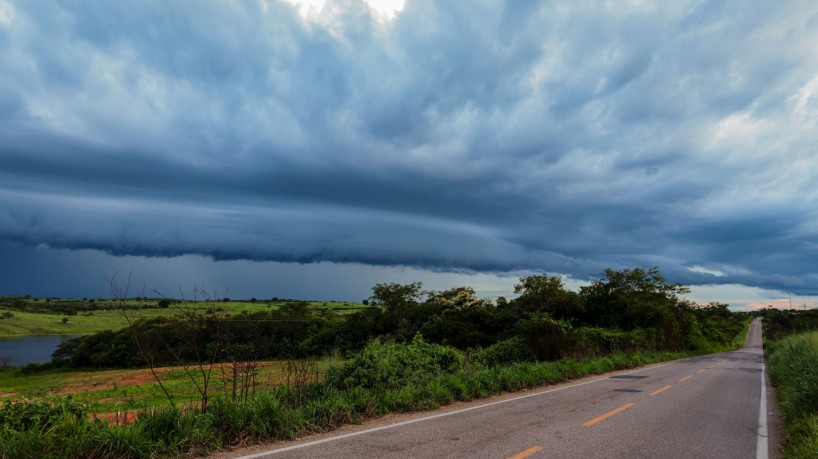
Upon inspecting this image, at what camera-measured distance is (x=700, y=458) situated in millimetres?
6723

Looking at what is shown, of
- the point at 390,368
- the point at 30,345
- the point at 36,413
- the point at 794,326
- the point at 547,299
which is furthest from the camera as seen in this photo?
the point at 30,345

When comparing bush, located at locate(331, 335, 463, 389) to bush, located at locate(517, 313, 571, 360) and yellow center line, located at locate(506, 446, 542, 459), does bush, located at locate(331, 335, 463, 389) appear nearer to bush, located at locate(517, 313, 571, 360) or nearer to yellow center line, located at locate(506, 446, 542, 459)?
yellow center line, located at locate(506, 446, 542, 459)

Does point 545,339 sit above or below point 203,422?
above

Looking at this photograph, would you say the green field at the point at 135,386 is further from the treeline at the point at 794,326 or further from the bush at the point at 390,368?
the treeline at the point at 794,326

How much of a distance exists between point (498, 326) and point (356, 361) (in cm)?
3182

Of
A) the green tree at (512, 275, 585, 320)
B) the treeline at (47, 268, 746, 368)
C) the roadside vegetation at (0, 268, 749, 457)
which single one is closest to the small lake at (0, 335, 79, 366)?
the treeline at (47, 268, 746, 368)

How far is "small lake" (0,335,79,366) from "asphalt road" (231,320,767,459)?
289 feet

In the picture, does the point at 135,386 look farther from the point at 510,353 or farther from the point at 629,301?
the point at 629,301

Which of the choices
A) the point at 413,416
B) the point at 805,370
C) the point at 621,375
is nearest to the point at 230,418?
the point at 413,416

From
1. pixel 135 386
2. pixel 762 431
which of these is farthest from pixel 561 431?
pixel 135 386

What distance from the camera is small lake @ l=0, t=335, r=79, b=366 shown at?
74438mm

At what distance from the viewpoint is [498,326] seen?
42.5 metres

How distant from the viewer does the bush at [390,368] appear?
1198 cm

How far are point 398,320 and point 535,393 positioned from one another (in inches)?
1499
